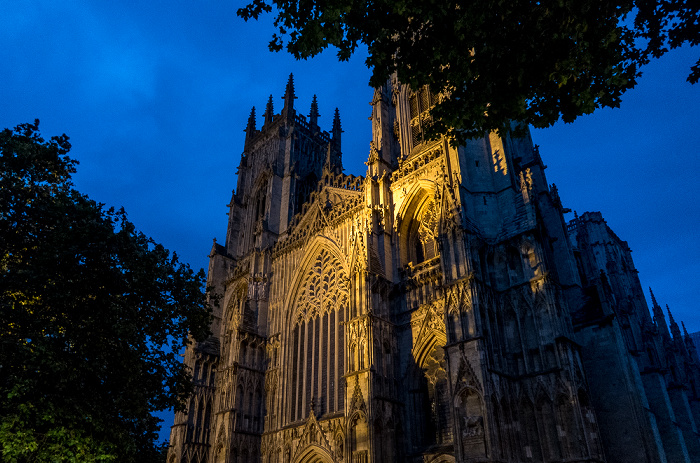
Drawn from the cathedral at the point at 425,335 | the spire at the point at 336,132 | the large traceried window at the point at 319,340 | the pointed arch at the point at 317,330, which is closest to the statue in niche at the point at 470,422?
the cathedral at the point at 425,335

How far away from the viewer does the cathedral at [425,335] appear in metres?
15.8

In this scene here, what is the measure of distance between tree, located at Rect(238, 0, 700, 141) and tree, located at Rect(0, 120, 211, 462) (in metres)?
7.02

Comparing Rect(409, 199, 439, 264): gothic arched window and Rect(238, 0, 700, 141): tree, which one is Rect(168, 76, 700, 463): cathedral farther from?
Rect(238, 0, 700, 141): tree

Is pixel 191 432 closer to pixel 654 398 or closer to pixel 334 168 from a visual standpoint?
pixel 334 168

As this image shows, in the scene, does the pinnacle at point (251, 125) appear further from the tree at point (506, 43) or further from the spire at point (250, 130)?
the tree at point (506, 43)

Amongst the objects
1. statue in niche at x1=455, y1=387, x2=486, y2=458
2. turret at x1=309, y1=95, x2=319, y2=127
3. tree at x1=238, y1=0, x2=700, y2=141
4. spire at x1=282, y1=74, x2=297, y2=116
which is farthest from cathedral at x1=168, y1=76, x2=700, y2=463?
turret at x1=309, y1=95, x2=319, y2=127

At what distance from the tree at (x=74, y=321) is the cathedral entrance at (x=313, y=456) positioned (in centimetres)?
830

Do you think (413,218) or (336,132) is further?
(336,132)

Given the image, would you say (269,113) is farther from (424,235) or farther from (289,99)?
(424,235)

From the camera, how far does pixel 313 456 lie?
67.3 ft

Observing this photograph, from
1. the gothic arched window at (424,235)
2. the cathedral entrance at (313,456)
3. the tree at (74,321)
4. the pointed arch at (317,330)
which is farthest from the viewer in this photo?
the pointed arch at (317,330)

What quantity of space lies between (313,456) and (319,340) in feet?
17.0

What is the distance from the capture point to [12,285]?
432 inches

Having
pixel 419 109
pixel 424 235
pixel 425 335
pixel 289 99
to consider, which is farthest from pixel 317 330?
pixel 289 99
